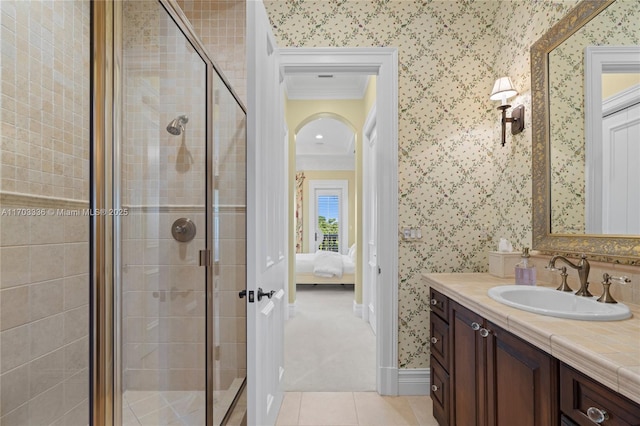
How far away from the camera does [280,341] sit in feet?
6.70

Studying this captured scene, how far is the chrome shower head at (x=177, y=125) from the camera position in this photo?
161cm

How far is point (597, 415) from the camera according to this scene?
0.79 meters

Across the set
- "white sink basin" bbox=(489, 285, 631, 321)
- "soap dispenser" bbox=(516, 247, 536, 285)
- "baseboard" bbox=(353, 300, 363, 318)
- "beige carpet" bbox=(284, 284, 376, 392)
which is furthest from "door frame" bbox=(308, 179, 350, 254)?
"white sink basin" bbox=(489, 285, 631, 321)

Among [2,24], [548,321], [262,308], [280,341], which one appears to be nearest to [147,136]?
[2,24]

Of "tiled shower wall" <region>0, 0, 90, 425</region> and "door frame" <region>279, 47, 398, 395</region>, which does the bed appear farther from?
"tiled shower wall" <region>0, 0, 90, 425</region>

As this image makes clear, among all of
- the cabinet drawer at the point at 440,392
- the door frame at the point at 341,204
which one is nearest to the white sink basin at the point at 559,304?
the cabinet drawer at the point at 440,392

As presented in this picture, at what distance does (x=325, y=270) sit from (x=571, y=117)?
4.25 metres

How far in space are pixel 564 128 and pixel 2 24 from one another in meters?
2.36

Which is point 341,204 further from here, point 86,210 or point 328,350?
point 86,210

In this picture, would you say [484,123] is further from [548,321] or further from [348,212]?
[348,212]

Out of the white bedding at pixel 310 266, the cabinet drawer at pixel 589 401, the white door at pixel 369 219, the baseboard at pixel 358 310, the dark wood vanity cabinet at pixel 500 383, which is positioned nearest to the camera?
the cabinet drawer at pixel 589 401

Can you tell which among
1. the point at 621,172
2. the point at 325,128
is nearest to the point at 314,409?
the point at 621,172

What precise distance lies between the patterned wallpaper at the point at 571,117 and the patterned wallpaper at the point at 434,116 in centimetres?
55

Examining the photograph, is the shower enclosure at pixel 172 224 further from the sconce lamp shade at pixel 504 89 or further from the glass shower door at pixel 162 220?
the sconce lamp shade at pixel 504 89
